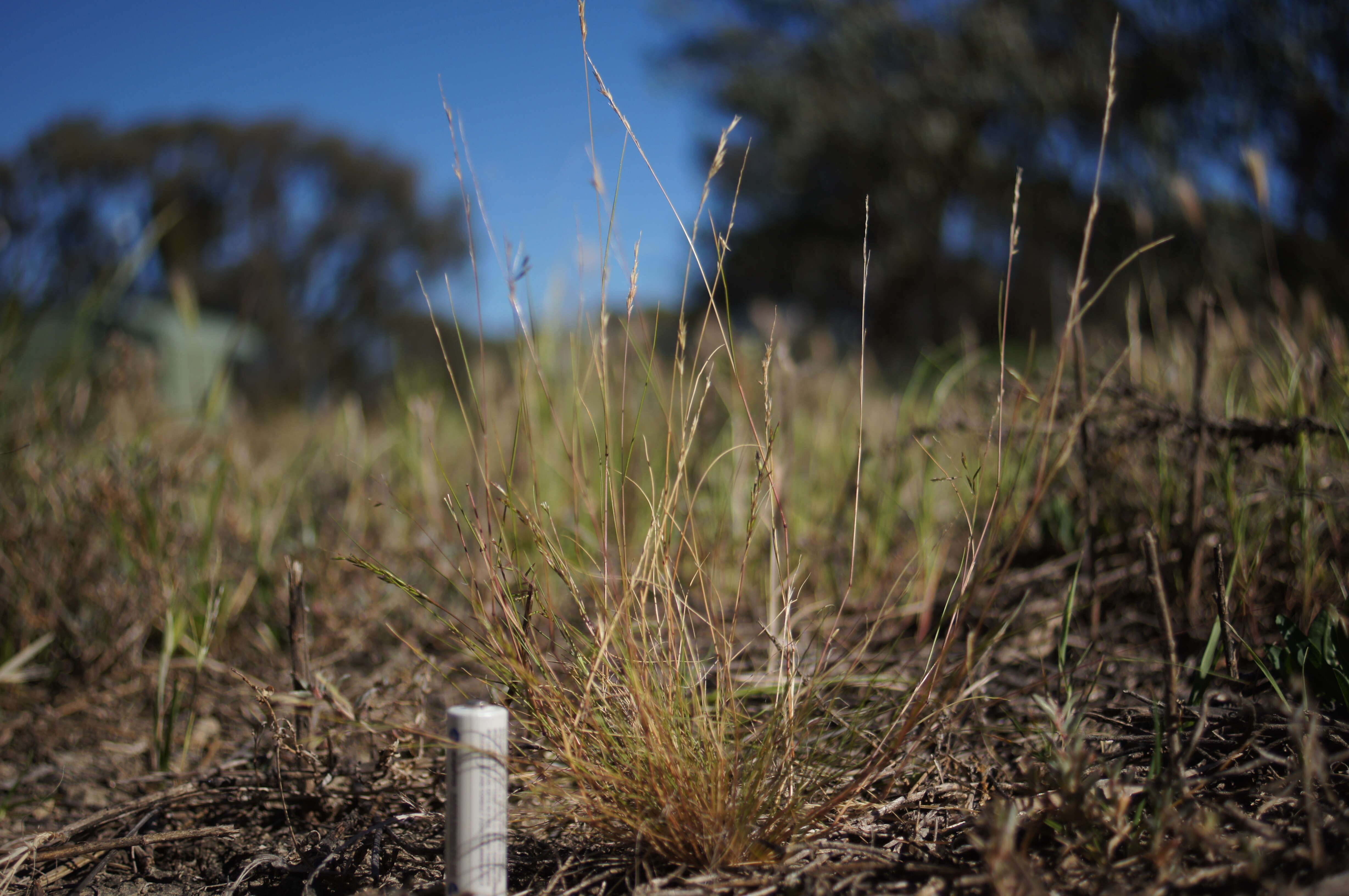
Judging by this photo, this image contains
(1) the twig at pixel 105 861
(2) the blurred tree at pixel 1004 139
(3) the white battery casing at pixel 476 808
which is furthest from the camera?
(2) the blurred tree at pixel 1004 139

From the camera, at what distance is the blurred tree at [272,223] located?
36.9 feet

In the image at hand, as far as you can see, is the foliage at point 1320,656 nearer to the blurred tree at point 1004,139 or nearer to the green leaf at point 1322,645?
the green leaf at point 1322,645

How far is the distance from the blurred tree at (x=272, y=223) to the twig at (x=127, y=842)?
34.0 ft

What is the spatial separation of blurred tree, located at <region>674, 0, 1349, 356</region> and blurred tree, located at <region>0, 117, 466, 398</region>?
21.4 feet

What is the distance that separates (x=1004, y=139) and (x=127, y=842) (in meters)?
10.6

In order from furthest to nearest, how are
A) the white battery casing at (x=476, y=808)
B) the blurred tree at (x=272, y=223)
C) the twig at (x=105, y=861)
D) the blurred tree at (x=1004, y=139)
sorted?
1. the blurred tree at (x=272, y=223)
2. the blurred tree at (x=1004, y=139)
3. the twig at (x=105, y=861)
4. the white battery casing at (x=476, y=808)

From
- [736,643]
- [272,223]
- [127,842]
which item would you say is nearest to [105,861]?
[127,842]

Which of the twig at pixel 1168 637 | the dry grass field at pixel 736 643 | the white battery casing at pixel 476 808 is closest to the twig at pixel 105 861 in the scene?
the dry grass field at pixel 736 643

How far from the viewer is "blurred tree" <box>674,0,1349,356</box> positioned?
24.0 feet

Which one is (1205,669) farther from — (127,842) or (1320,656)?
(127,842)

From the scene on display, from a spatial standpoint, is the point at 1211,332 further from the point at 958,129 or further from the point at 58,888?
the point at 958,129

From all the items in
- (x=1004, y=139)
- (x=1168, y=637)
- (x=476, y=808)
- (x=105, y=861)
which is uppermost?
(x=1004, y=139)

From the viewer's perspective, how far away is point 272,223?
1378 cm

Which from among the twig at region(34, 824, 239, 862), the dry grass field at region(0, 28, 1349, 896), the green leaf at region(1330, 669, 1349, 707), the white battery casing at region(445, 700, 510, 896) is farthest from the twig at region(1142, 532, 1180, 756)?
the twig at region(34, 824, 239, 862)
